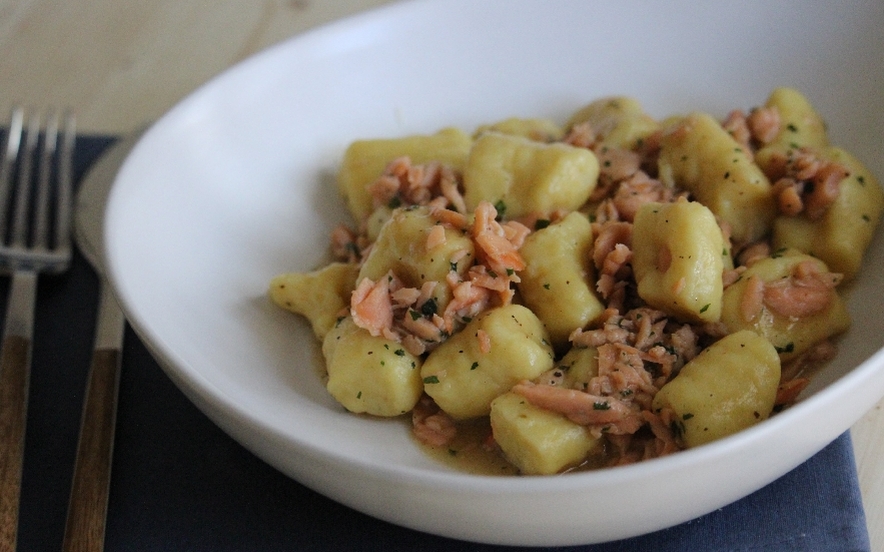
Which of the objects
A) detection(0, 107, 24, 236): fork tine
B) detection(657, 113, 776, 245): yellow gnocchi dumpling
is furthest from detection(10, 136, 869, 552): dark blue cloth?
detection(0, 107, 24, 236): fork tine

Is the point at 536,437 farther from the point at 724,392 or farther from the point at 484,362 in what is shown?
the point at 724,392

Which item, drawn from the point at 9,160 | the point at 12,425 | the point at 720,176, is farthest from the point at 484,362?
the point at 9,160

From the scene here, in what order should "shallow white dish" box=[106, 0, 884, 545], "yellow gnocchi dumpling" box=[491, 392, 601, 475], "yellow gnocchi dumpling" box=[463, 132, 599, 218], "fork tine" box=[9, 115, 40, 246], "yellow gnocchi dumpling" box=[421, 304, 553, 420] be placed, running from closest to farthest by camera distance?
"shallow white dish" box=[106, 0, 884, 545], "yellow gnocchi dumpling" box=[491, 392, 601, 475], "yellow gnocchi dumpling" box=[421, 304, 553, 420], "yellow gnocchi dumpling" box=[463, 132, 599, 218], "fork tine" box=[9, 115, 40, 246]

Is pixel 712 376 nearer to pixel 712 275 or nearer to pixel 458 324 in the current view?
pixel 712 275

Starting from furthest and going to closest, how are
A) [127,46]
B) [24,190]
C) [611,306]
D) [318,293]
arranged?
[127,46] → [24,190] → [318,293] → [611,306]

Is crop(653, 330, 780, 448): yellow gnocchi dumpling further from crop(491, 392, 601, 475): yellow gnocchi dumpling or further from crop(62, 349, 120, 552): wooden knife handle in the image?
crop(62, 349, 120, 552): wooden knife handle

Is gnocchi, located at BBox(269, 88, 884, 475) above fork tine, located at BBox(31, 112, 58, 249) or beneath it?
above

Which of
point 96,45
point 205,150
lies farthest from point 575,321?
point 96,45
